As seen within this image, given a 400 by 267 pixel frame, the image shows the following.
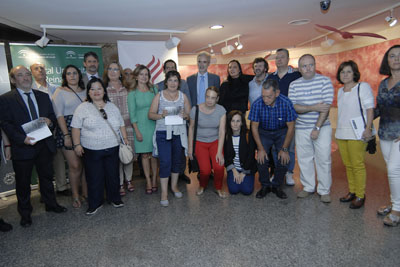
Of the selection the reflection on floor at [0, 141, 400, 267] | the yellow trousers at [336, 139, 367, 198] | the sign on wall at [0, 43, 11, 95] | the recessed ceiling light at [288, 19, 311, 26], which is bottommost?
the reflection on floor at [0, 141, 400, 267]

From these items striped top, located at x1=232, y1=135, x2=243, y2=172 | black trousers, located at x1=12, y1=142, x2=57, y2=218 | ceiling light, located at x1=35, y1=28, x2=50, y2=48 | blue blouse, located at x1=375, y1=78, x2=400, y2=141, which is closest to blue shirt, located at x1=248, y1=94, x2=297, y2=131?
striped top, located at x1=232, y1=135, x2=243, y2=172

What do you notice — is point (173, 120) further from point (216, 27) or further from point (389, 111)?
point (216, 27)

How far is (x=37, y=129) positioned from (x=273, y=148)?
274 centimetres

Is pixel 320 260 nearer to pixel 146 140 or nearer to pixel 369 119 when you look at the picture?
pixel 369 119

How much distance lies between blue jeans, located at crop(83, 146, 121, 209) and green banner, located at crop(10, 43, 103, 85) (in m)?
2.24

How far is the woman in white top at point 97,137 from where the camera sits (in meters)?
2.94

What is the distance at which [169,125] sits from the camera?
10.7 feet

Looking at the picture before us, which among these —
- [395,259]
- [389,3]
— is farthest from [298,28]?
[395,259]

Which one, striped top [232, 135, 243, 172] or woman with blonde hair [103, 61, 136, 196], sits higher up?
woman with blonde hair [103, 61, 136, 196]

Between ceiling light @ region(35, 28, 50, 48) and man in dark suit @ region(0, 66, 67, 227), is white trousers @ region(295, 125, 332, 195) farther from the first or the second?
ceiling light @ region(35, 28, 50, 48)

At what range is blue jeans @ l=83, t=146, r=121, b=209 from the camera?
302 centimetres

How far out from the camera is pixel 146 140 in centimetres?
356

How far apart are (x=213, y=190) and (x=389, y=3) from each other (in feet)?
12.8

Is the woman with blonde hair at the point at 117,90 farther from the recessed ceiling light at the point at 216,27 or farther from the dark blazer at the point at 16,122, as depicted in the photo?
the recessed ceiling light at the point at 216,27
